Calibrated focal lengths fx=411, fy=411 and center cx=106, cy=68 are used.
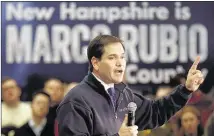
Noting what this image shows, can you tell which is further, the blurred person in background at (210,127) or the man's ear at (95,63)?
the blurred person in background at (210,127)

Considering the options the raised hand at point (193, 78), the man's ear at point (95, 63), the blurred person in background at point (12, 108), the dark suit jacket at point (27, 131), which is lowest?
the dark suit jacket at point (27, 131)

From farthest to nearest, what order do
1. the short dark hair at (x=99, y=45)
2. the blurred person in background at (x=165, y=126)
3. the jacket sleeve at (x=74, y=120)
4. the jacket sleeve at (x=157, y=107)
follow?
the blurred person in background at (x=165, y=126), the jacket sleeve at (x=157, y=107), the short dark hair at (x=99, y=45), the jacket sleeve at (x=74, y=120)

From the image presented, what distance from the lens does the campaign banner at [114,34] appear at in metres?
1.82

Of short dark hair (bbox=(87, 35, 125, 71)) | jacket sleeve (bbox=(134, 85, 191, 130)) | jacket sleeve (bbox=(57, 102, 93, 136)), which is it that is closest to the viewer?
jacket sleeve (bbox=(57, 102, 93, 136))

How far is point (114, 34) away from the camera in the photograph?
182 centimetres

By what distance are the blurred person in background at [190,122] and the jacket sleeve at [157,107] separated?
223mm

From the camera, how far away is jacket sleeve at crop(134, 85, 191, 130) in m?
1.52

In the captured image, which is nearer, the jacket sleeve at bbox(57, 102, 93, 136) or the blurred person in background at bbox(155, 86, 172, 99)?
the jacket sleeve at bbox(57, 102, 93, 136)

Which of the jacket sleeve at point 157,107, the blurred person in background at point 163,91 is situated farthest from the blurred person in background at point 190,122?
the jacket sleeve at point 157,107

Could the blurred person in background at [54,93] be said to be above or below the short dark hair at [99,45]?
below

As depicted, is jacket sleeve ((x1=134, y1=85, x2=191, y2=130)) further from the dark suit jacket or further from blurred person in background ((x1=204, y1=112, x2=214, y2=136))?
the dark suit jacket

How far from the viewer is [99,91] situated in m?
1.39

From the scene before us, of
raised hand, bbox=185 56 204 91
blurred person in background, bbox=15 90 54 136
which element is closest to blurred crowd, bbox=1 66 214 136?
blurred person in background, bbox=15 90 54 136

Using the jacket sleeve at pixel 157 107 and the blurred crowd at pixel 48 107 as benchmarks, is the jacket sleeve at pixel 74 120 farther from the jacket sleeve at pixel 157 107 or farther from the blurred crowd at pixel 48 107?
the blurred crowd at pixel 48 107
